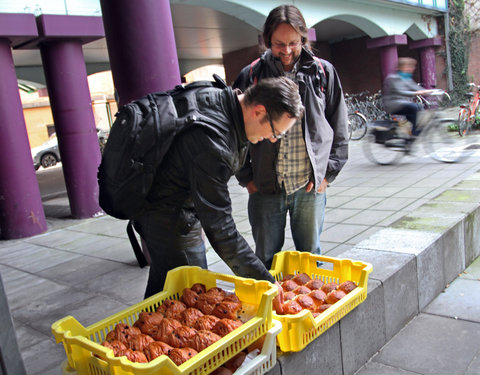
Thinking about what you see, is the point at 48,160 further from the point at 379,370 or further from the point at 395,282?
the point at 379,370

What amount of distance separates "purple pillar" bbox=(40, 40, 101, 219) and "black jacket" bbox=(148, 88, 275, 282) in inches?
218

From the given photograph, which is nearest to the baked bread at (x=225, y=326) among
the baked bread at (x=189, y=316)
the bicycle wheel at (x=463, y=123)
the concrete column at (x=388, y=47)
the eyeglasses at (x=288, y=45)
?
the baked bread at (x=189, y=316)

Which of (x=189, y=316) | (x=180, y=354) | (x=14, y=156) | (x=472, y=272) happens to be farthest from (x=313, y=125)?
(x=14, y=156)

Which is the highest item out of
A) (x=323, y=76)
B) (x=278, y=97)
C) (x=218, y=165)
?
(x=323, y=76)

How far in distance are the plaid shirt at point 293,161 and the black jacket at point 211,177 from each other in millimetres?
735

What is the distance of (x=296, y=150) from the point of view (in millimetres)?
2934

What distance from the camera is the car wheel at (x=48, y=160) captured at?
18734 mm

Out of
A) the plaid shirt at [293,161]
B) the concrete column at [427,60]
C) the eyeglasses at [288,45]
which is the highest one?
the concrete column at [427,60]

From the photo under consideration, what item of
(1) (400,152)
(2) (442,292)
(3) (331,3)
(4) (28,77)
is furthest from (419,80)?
(2) (442,292)

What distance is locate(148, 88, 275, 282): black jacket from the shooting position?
1980 mm

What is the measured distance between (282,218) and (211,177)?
127 centimetres

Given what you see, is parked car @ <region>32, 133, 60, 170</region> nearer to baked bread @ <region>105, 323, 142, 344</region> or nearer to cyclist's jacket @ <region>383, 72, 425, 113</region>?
cyclist's jacket @ <region>383, 72, 425, 113</region>

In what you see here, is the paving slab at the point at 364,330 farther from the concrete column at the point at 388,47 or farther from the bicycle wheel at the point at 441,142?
the concrete column at the point at 388,47

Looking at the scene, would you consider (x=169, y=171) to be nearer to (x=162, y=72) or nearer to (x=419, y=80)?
(x=162, y=72)
